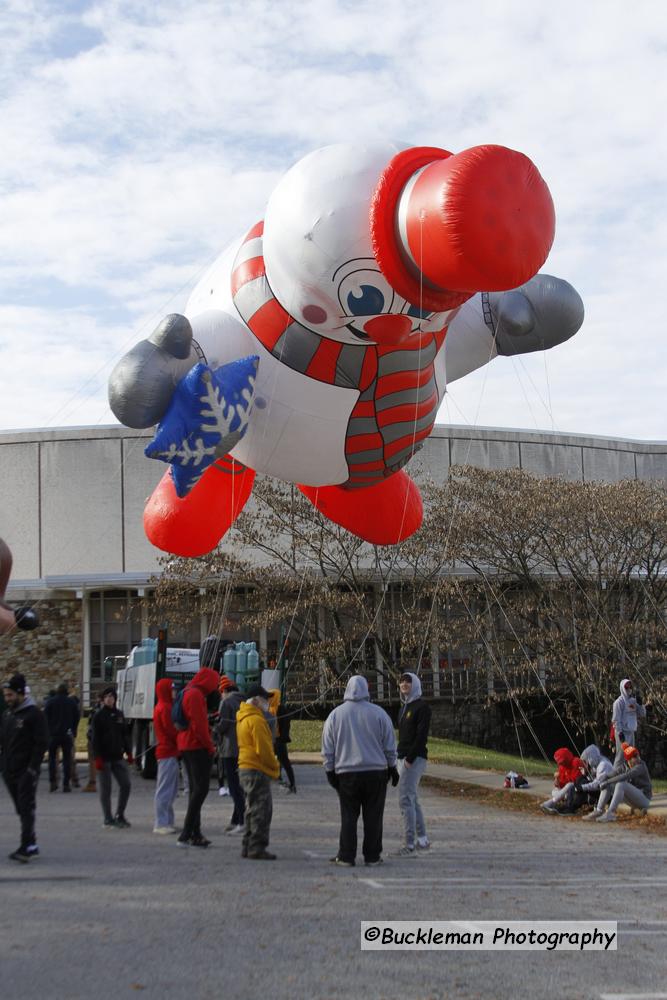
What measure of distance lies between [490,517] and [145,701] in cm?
1024

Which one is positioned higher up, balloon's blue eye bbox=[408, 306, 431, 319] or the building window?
balloon's blue eye bbox=[408, 306, 431, 319]

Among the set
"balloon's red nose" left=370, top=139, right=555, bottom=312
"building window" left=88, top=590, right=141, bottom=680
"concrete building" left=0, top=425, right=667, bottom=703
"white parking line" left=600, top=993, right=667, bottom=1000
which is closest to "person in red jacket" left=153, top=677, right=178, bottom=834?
"balloon's red nose" left=370, top=139, right=555, bottom=312

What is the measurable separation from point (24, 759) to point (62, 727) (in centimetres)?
644

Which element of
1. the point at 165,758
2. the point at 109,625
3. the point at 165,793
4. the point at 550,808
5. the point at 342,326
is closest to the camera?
the point at 342,326

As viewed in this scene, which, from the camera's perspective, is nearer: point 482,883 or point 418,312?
point 418,312

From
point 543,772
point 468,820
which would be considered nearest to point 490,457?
point 543,772

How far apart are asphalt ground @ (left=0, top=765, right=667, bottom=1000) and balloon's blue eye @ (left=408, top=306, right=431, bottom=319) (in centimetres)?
384

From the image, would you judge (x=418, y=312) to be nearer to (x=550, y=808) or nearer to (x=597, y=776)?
(x=597, y=776)

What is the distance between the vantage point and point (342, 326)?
25.3 ft

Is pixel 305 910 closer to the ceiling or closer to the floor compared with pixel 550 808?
closer to the ceiling

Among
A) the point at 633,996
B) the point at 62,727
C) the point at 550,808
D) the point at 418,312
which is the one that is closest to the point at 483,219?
the point at 418,312

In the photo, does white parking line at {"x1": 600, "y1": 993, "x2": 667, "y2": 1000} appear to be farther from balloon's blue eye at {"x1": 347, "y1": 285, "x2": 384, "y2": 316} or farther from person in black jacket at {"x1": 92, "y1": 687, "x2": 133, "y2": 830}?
person in black jacket at {"x1": 92, "y1": 687, "x2": 133, "y2": 830}

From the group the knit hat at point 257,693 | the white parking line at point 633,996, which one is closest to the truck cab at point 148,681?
the knit hat at point 257,693

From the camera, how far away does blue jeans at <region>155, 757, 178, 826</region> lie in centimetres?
1091
